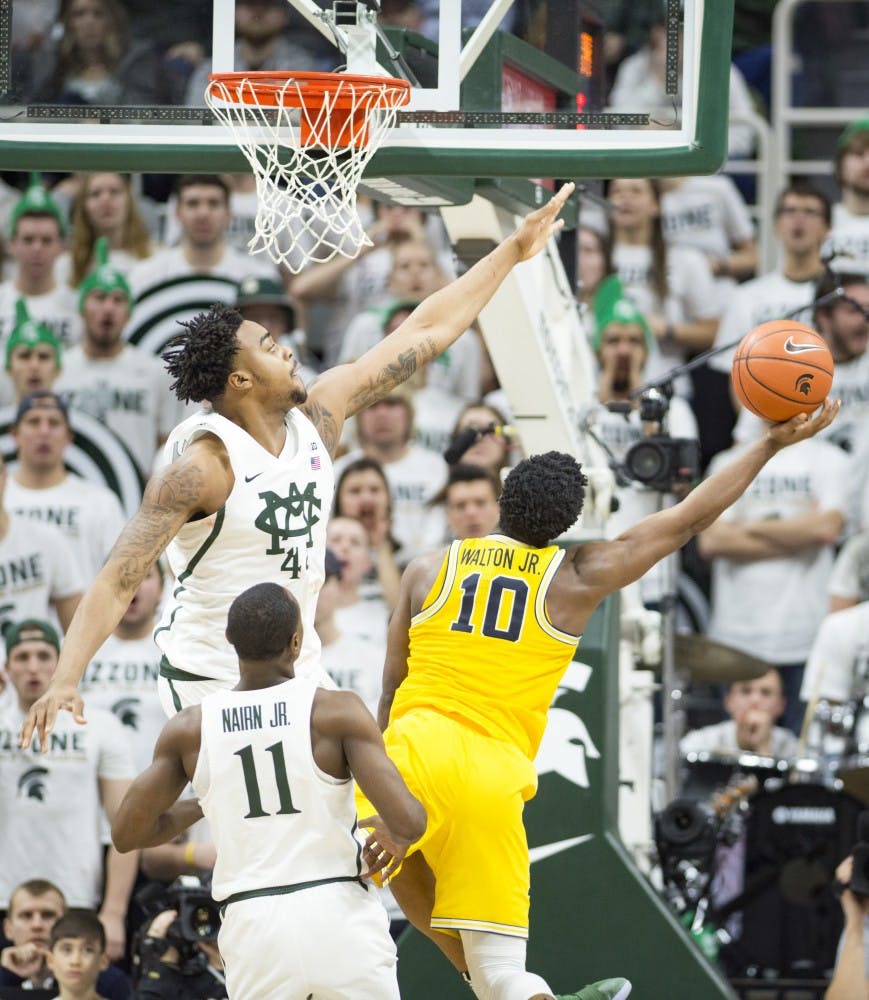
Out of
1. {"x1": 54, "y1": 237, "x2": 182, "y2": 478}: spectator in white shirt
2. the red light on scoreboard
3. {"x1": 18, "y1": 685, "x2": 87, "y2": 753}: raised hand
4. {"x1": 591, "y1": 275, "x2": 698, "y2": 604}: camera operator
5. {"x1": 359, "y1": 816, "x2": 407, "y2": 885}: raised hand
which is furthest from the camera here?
{"x1": 54, "y1": 237, "x2": 182, "y2": 478}: spectator in white shirt

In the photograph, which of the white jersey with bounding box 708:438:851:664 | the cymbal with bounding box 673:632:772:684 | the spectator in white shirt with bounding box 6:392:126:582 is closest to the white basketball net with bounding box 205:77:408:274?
the cymbal with bounding box 673:632:772:684

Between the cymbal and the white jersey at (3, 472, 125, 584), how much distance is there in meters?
3.11

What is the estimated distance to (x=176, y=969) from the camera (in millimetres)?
8352

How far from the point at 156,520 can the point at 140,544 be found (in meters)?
0.10

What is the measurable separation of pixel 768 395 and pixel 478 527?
364 cm

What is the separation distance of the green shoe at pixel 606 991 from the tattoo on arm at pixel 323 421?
6.58 feet

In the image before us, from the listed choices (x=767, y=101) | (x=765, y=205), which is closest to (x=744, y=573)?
(x=765, y=205)

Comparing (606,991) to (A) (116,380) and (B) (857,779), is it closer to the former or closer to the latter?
(B) (857,779)

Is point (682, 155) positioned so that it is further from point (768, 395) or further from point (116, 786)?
point (116, 786)

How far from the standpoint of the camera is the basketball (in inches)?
266

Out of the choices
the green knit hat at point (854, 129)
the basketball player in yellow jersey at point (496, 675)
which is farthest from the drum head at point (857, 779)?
the green knit hat at point (854, 129)

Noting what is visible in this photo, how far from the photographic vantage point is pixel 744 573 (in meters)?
11.7

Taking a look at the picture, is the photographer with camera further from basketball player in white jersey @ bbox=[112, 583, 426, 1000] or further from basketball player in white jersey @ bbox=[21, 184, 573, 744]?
basketball player in white jersey @ bbox=[112, 583, 426, 1000]

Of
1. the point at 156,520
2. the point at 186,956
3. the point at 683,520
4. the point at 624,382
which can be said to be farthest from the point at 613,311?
the point at 156,520
